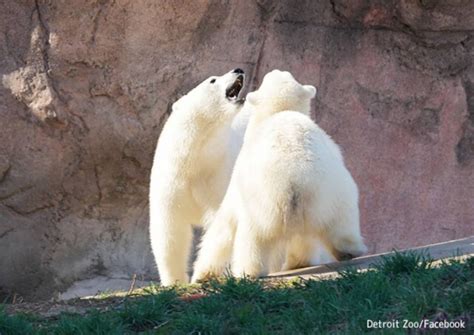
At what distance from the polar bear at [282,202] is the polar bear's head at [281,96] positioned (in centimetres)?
24

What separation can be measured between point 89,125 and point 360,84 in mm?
3242

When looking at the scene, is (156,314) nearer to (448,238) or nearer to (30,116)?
(30,116)

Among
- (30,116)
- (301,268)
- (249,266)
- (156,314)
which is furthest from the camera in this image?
(30,116)

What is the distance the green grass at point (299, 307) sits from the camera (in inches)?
235

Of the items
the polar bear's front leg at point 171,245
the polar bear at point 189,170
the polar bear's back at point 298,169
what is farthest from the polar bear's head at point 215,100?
the polar bear's back at point 298,169

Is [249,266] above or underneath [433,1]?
underneath

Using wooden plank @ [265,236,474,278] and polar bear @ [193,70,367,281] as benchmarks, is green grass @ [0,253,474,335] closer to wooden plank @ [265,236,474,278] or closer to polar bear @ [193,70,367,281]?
wooden plank @ [265,236,474,278]

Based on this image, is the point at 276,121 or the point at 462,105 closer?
the point at 276,121

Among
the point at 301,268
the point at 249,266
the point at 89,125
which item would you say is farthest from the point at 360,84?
the point at 249,266

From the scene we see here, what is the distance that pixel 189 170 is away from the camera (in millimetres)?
9867

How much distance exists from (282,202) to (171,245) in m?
2.21

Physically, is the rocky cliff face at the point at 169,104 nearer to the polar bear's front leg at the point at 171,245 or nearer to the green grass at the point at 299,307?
the polar bear's front leg at the point at 171,245

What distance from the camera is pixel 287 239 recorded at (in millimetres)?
8086

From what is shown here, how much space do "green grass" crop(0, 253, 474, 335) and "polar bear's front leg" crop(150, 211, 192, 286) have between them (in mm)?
2795
